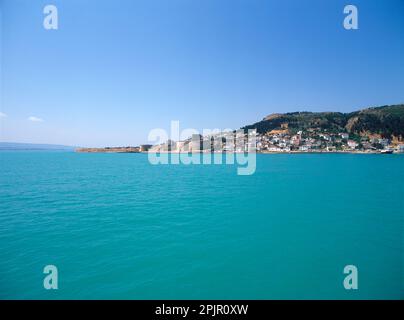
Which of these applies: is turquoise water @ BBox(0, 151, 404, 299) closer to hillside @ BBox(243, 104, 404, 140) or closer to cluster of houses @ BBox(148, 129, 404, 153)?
cluster of houses @ BBox(148, 129, 404, 153)

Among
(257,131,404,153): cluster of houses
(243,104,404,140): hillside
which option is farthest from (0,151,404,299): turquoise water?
(243,104,404,140): hillside

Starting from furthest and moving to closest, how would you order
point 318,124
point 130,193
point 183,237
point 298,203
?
point 318,124
point 130,193
point 298,203
point 183,237

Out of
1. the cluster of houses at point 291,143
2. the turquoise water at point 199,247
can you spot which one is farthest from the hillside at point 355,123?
the turquoise water at point 199,247

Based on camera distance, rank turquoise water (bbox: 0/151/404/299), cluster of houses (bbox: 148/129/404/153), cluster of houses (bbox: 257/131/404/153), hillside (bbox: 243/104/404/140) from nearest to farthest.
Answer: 1. turquoise water (bbox: 0/151/404/299)
2. cluster of houses (bbox: 257/131/404/153)
3. cluster of houses (bbox: 148/129/404/153)
4. hillside (bbox: 243/104/404/140)

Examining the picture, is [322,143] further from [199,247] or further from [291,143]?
[199,247]
